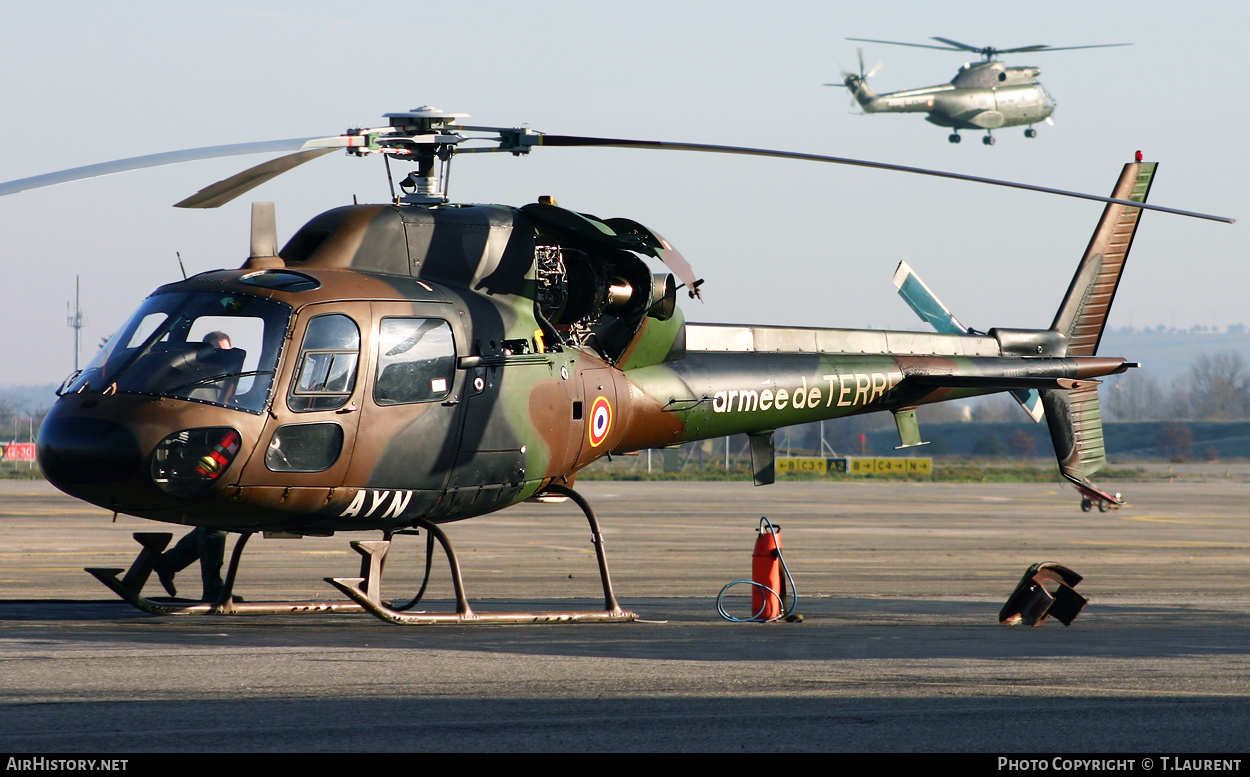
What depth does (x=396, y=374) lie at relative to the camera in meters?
10.1

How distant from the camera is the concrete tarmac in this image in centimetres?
649

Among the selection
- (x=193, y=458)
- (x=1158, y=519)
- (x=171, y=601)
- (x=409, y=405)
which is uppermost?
(x=409, y=405)

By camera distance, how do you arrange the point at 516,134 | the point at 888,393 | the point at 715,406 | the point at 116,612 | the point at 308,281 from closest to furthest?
the point at 308,281 → the point at 516,134 → the point at 116,612 → the point at 715,406 → the point at 888,393

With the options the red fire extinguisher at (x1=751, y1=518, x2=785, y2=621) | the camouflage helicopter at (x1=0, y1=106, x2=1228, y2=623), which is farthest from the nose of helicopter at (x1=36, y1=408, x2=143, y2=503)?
the red fire extinguisher at (x1=751, y1=518, x2=785, y2=621)

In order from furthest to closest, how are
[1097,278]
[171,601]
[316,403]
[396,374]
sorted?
1. [1097,278]
2. [171,601]
3. [396,374]
4. [316,403]

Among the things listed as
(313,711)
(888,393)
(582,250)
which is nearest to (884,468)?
(888,393)

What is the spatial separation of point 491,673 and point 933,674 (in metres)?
3.02

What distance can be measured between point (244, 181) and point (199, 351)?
1473 mm

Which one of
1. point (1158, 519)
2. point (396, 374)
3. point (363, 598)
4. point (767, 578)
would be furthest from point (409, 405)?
point (1158, 519)

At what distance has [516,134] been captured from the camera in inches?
426

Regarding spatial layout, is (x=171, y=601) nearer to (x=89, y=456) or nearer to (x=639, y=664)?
(x=89, y=456)

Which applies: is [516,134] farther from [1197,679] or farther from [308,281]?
[1197,679]

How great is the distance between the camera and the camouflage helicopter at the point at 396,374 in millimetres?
9195

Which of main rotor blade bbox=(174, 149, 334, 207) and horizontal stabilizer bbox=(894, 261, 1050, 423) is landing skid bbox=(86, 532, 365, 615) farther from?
horizontal stabilizer bbox=(894, 261, 1050, 423)
